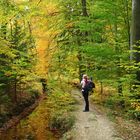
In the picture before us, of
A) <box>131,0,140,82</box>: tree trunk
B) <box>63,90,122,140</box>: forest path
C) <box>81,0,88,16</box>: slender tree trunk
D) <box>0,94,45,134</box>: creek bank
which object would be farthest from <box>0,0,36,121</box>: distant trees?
<box>131,0,140,82</box>: tree trunk

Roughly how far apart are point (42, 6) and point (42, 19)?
1.02 meters

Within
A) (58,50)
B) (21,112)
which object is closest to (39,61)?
(58,50)

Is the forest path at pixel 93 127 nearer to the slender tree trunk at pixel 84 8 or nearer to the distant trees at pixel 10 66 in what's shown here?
the distant trees at pixel 10 66

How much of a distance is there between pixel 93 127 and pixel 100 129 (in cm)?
47

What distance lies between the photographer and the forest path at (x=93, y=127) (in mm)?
11992

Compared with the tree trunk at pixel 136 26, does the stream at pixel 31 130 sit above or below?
below

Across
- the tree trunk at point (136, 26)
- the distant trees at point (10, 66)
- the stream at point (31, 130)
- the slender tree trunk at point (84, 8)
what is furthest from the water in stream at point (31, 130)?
the slender tree trunk at point (84, 8)

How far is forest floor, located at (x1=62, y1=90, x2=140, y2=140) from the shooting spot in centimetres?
1184

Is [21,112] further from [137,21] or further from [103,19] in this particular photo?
[137,21]

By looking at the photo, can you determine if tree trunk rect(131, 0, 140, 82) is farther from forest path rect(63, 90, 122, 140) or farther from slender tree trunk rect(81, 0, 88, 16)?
slender tree trunk rect(81, 0, 88, 16)

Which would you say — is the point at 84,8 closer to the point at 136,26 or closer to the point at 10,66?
the point at 10,66

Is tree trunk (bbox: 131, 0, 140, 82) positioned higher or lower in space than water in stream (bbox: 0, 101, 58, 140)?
higher

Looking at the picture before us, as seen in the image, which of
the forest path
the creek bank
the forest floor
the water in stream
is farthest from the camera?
the creek bank

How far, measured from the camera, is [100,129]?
12953 mm
